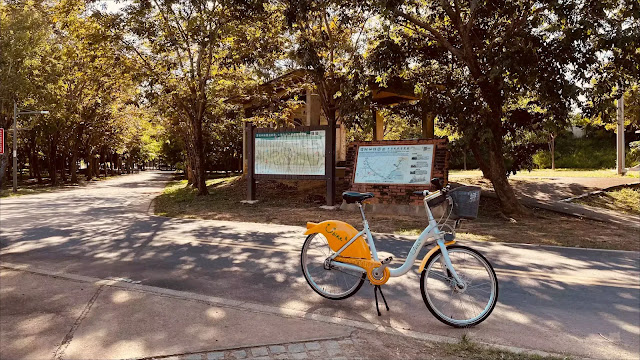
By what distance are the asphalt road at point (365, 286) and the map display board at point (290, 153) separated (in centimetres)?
446

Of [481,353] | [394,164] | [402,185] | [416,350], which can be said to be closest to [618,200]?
[402,185]

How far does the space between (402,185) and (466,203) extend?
29.5ft

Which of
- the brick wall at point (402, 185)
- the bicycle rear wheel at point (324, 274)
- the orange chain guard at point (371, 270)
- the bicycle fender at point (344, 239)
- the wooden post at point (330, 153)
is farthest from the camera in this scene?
the wooden post at point (330, 153)

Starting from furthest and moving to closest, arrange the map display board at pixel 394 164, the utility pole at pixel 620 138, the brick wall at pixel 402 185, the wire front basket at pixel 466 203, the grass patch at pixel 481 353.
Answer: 1. the utility pole at pixel 620 138
2. the map display board at pixel 394 164
3. the brick wall at pixel 402 185
4. the wire front basket at pixel 466 203
5. the grass patch at pixel 481 353

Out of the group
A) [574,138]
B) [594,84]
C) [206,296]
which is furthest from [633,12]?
[574,138]

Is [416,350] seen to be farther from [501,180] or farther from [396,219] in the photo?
[501,180]

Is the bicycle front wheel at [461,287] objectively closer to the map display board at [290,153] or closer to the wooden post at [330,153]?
the wooden post at [330,153]

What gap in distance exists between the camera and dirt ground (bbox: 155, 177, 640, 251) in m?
9.20

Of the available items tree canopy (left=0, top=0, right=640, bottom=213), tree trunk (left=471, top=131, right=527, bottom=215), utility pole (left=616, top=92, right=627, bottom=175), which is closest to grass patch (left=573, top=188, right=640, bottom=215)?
tree canopy (left=0, top=0, right=640, bottom=213)

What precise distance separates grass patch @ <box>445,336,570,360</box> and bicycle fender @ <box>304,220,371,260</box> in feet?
4.19

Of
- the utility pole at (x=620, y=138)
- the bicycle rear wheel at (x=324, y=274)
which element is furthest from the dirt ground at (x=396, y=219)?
the utility pole at (x=620, y=138)

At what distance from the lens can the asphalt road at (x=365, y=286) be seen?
4113 mm

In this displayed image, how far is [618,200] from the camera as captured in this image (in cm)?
1562

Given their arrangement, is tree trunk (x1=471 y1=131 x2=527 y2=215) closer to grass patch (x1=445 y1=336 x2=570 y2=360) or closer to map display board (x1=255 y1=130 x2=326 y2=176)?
map display board (x1=255 y1=130 x2=326 y2=176)
